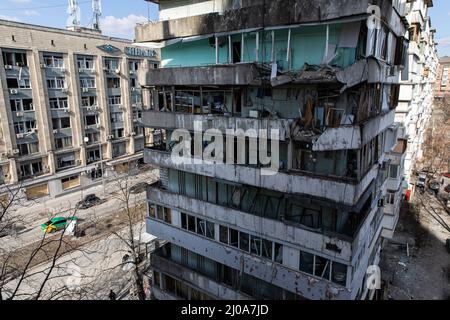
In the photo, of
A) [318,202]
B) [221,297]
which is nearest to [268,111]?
[318,202]

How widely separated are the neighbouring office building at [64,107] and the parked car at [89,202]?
4.05 metres

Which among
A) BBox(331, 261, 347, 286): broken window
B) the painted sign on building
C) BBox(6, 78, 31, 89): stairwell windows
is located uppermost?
the painted sign on building

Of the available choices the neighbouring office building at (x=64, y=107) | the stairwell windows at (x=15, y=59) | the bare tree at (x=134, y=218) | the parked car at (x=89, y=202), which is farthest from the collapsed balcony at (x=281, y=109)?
the stairwell windows at (x=15, y=59)

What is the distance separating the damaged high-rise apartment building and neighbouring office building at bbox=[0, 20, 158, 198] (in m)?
13.6

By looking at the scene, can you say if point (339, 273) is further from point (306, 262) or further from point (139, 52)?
point (139, 52)

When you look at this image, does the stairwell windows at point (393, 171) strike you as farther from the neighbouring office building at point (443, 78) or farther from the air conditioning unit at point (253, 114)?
the neighbouring office building at point (443, 78)

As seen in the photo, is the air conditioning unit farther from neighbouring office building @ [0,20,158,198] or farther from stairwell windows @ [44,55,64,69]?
stairwell windows @ [44,55,64,69]

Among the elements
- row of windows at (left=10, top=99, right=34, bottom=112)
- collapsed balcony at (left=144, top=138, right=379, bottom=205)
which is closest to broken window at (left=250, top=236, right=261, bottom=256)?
collapsed balcony at (left=144, top=138, right=379, bottom=205)

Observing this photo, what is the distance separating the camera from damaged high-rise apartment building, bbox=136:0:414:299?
8992 millimetres

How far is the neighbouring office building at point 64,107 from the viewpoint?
29.0 meters

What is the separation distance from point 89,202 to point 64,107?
11267mm

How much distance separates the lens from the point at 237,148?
11258 millimetres

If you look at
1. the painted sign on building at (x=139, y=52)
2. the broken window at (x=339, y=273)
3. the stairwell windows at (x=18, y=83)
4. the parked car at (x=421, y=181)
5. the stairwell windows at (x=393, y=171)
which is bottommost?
the parked car at (x=421, y=181)
